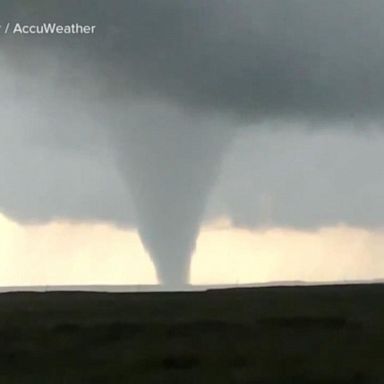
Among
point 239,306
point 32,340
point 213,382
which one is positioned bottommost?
point 213,382

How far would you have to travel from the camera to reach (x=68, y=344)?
15.9 ft

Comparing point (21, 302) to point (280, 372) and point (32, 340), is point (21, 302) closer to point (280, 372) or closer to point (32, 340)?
point (32, 340)

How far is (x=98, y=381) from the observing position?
3.99 m

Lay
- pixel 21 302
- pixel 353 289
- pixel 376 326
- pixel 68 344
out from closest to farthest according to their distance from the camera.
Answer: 1. pixel 68 344
2. pixel 376 326
3. pixel 21 302
4. pixel 353 289

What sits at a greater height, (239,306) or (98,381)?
(239,306)

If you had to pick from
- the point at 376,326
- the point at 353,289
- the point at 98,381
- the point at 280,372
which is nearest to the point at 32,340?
the point at 98,381

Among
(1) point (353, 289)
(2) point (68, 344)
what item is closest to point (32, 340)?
(2) point (68, 344)

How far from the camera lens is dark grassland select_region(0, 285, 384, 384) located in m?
4.09

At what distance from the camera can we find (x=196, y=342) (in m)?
4.89

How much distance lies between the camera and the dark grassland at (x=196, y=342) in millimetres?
4086

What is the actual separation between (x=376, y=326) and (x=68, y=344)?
1.62 metres

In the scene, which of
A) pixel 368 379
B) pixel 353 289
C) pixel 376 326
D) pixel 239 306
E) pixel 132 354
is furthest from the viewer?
pixel 353 289

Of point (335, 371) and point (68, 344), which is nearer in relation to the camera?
point (335, 371)

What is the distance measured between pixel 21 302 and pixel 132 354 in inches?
116
